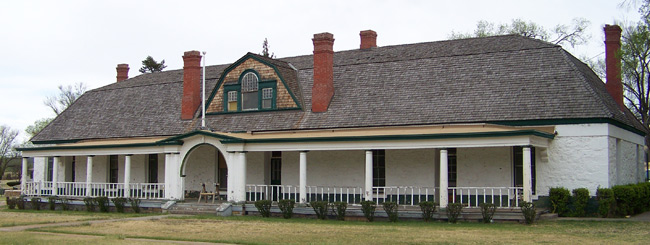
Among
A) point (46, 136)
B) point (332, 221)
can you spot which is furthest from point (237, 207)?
point (46, 136)

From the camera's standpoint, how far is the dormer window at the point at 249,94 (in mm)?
29453

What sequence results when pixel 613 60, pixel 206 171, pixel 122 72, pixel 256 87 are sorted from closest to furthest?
pixel 613 60, pixel 256 87, pixel 206 171, pixel 122 72

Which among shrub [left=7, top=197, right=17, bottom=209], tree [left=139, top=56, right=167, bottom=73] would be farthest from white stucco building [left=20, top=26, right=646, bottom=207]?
tree [left=139, top=56, right=167, bottom=73]

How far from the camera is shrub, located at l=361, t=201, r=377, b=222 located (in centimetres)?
2269

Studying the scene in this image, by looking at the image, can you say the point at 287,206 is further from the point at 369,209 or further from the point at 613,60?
the point at 613,60

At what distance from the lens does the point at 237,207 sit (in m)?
25.6

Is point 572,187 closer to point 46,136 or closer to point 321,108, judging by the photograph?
point 321,108

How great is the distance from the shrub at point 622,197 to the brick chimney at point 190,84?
690 inches

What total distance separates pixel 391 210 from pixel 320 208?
2.52 metres

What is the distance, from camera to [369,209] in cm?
2272

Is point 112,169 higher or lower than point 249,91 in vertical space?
lower

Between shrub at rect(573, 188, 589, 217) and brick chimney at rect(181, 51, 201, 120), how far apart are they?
16.5 m

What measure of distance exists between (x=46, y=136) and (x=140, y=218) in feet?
44.7

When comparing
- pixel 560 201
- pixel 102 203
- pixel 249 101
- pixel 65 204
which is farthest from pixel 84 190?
pixel 560 201
